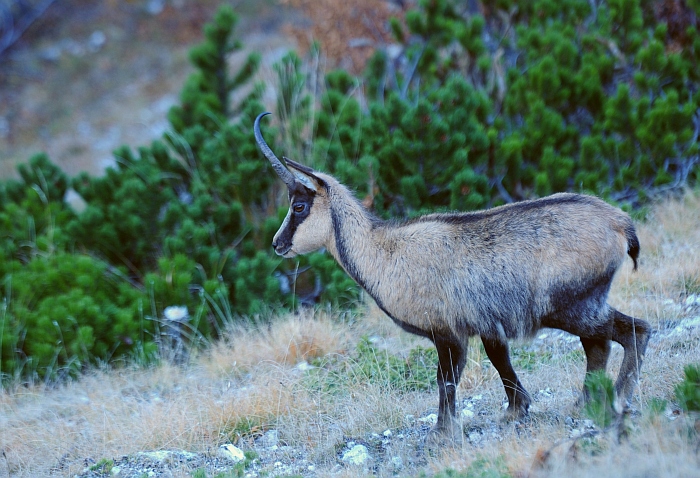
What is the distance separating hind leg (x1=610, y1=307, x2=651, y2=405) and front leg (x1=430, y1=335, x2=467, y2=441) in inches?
39.9

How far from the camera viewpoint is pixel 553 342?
21.9 feet

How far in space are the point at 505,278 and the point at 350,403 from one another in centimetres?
172

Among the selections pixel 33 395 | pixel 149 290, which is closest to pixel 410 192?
pixel 149 290

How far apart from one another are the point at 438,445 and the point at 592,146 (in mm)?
4711

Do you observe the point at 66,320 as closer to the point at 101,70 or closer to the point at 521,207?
the point at 521,207

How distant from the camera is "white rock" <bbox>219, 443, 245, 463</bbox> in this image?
214 inches

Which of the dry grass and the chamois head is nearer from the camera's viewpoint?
the dry grass

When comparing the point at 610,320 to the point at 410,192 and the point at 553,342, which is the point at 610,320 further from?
the point at 410,192

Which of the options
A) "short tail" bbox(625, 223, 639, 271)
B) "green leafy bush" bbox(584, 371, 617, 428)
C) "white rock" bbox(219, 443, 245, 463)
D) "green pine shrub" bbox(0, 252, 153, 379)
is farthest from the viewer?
"green pine shrub" bbox(0, 252, 153, 379)

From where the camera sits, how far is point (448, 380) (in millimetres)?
5117

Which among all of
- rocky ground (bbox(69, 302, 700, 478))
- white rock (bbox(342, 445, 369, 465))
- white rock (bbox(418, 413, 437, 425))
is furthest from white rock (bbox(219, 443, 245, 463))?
white rock (bbox(418, 413, 437, 425))

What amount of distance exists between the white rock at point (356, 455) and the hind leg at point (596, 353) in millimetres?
1475

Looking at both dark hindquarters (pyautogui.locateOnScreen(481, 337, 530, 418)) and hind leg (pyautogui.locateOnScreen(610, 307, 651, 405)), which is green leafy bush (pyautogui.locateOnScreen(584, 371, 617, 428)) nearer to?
hind leg (pyautogui.locateOnScreen(610, 307, 651, 405))

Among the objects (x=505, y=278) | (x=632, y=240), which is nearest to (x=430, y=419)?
(x=505, y=278)
